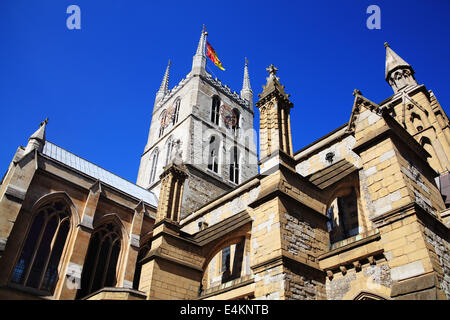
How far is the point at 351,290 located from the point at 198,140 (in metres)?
23.1

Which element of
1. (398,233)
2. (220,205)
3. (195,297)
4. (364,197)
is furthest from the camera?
(220,205)

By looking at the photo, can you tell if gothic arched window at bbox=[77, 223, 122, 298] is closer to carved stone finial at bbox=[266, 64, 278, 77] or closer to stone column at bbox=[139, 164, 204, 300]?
stone column at bbox=[139, 164, 204, 300]

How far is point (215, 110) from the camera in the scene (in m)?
34.4

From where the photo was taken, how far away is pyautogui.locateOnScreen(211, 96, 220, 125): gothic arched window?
3379cm

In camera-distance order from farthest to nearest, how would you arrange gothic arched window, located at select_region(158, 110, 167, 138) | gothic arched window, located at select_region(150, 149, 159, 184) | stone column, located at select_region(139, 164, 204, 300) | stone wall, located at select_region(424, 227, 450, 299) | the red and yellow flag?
1. the red and yellow flag
2. gothic arched window, located at select_region(158, 110, 167, 138)
3. gothic arched window, located at select_region(150, 149, 159, 184)
4. stone column, located at select_region(139, 164, 204, 300)
5. stone wall, located at select_region(424, 227, 450, 299)

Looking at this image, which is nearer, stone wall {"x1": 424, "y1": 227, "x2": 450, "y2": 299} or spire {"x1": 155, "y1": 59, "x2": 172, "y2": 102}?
stone wall {"x1": 424, "y1": 227, "x2": 450, "y2": 299}

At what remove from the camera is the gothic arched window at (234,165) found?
104ft

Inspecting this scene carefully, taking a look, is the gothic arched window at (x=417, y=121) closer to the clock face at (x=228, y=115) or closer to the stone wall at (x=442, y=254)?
the stone wall at (x=442, y=254)

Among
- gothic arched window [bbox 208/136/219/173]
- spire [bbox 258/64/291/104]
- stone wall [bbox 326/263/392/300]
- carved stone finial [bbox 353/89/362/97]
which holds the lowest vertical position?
stone wall [bbox 326/263/392/300]

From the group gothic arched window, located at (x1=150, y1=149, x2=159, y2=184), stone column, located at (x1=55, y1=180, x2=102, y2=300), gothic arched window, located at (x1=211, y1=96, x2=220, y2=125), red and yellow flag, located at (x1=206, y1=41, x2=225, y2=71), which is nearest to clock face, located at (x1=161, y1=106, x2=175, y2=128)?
gothic arched window, located at (x1=150, y1=149, x2=159, y2=184)

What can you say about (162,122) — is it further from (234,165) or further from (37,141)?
(37,141)

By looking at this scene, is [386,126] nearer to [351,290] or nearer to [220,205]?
[351,290]

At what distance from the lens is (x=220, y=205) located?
19.1m
